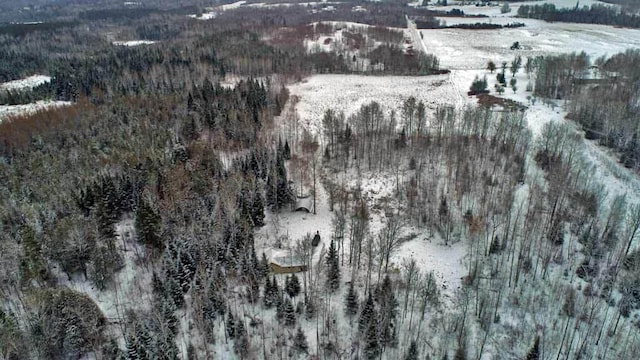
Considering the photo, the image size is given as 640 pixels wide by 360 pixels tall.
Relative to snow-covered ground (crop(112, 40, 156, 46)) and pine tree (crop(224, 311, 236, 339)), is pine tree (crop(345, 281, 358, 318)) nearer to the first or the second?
pine tree (crop(224, 311, 236, 339))

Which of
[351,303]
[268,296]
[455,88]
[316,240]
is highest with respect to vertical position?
[455,88]

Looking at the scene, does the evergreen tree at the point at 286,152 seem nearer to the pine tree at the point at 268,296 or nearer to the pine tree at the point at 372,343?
the pine tree at the point at 268,296

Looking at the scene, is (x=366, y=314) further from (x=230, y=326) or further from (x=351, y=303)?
(x=230, y=326)

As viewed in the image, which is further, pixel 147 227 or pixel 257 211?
pixel 257 211

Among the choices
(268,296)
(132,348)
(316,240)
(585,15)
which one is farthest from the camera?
(585,15)

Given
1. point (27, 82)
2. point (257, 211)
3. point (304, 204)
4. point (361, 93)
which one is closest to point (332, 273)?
point (257, 211)

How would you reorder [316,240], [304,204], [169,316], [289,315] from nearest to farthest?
[169,316] → [289,315] → [316,240] → [304,204]
